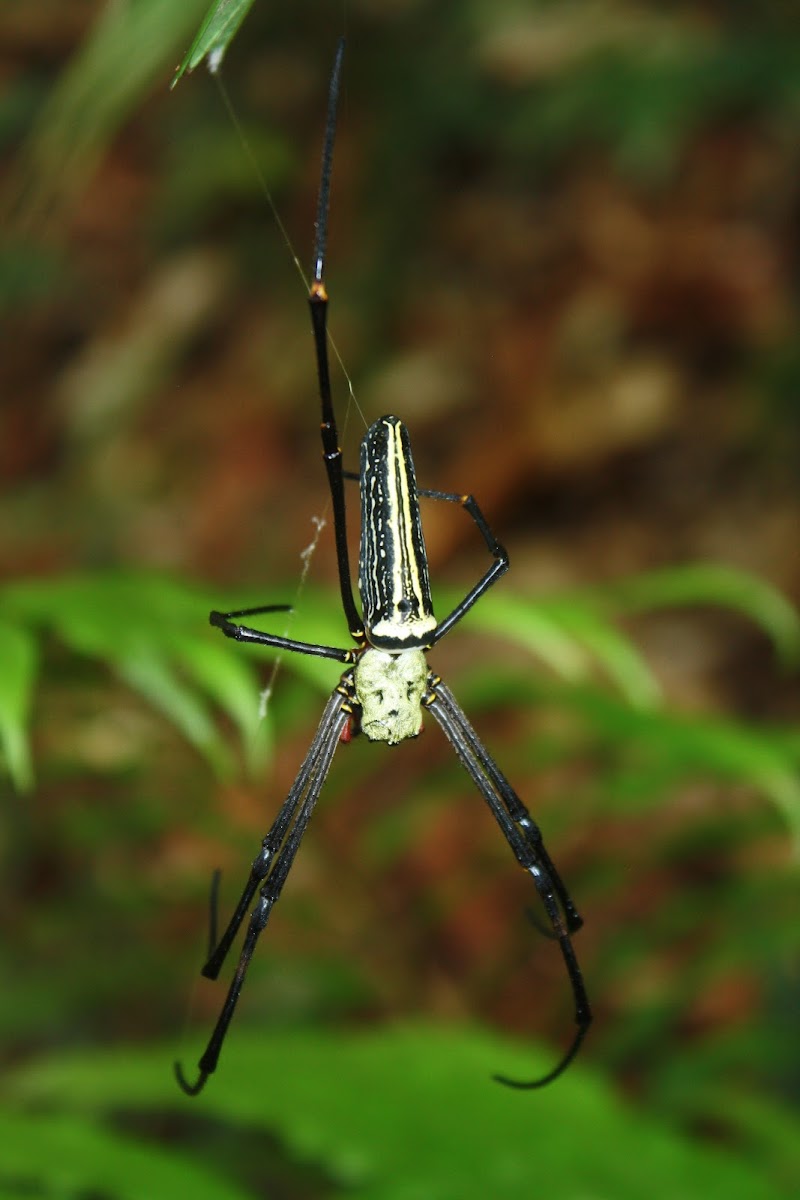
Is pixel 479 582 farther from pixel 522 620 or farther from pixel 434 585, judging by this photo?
pixel 434 585

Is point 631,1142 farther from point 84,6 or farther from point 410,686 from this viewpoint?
point 84,6

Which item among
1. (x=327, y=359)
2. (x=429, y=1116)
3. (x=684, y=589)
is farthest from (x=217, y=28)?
(x=684, y=589)

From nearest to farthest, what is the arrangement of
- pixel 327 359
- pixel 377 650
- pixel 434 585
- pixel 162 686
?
1. pixel 327 359
2. pixel 377 650
3. pixel 162 686
4. pixel 434 585

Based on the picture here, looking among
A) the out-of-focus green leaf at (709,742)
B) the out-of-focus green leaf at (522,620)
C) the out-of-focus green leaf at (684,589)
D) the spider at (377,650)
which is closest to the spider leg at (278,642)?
the spider at (377,650)

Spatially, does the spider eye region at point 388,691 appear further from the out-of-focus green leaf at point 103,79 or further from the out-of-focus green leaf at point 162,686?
the out-of-focus green leaf at point 103,79

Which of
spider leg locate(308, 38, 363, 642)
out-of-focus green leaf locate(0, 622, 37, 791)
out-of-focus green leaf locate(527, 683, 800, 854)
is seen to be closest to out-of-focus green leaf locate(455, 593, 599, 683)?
out-of-focus green leaf locate(527, 683, 800, 854)

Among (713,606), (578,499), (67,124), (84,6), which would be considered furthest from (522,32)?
(67,124)

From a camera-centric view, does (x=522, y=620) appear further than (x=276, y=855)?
Yes
